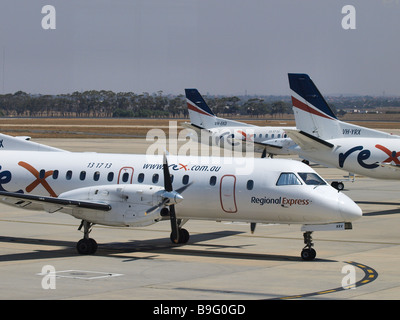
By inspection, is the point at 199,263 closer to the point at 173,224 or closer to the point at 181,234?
the point at 173,224

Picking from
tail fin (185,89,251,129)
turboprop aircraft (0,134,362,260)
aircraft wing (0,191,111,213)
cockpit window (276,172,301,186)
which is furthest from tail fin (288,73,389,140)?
tail fin (185,89,251,129)

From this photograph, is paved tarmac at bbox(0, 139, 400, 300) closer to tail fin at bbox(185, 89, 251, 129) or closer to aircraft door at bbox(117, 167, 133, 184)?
aircraft door at bbox(117, 167, 133, 184)

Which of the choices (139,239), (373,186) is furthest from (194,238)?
(373,186)

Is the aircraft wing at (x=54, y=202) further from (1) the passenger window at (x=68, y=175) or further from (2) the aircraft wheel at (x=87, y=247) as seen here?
(1) the passenger window at (x=68, y=175)

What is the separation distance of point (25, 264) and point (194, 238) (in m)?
7.37

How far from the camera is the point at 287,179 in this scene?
23328mm

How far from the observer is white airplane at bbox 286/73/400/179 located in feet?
123

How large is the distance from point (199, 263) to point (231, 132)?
49.3 meters

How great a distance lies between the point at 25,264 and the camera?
71.2 feet

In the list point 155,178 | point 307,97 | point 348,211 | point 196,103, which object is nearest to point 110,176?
point 155,178

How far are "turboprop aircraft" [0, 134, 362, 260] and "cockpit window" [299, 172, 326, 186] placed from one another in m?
0.03

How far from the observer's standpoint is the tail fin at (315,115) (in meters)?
40.3

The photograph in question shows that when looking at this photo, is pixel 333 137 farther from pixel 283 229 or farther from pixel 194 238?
pixel 194 238
